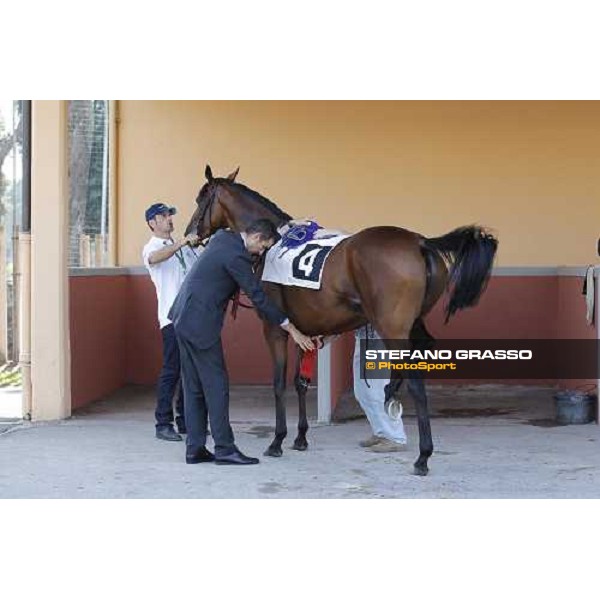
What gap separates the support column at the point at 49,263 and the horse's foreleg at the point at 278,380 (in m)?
1.99

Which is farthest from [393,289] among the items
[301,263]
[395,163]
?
[395,163]

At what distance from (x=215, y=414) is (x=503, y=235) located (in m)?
4.89

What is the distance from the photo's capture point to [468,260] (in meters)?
5.76

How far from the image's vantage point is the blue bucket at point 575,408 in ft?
24.7

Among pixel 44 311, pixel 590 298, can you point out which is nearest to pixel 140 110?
pixel 44 311

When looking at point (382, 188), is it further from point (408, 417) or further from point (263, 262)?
point (263, 262)

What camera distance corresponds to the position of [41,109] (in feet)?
24.2

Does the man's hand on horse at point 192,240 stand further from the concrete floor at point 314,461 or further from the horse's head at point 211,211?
the concrete floor at point 314,461

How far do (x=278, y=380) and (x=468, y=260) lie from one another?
1479 mm

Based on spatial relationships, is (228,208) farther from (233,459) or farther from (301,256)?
(233,459)

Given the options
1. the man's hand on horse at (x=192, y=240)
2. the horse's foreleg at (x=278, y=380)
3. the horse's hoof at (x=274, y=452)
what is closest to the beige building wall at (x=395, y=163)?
the man's hand on horse at (x=192, y=240)

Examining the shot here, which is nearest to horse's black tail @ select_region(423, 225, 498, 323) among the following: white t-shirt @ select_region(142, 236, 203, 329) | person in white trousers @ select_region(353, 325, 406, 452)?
person in white trousers @ select_region(353, 325, 406, 452)

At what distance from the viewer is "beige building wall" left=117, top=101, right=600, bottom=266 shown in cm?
988

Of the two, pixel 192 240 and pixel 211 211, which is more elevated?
pixel 211 211
